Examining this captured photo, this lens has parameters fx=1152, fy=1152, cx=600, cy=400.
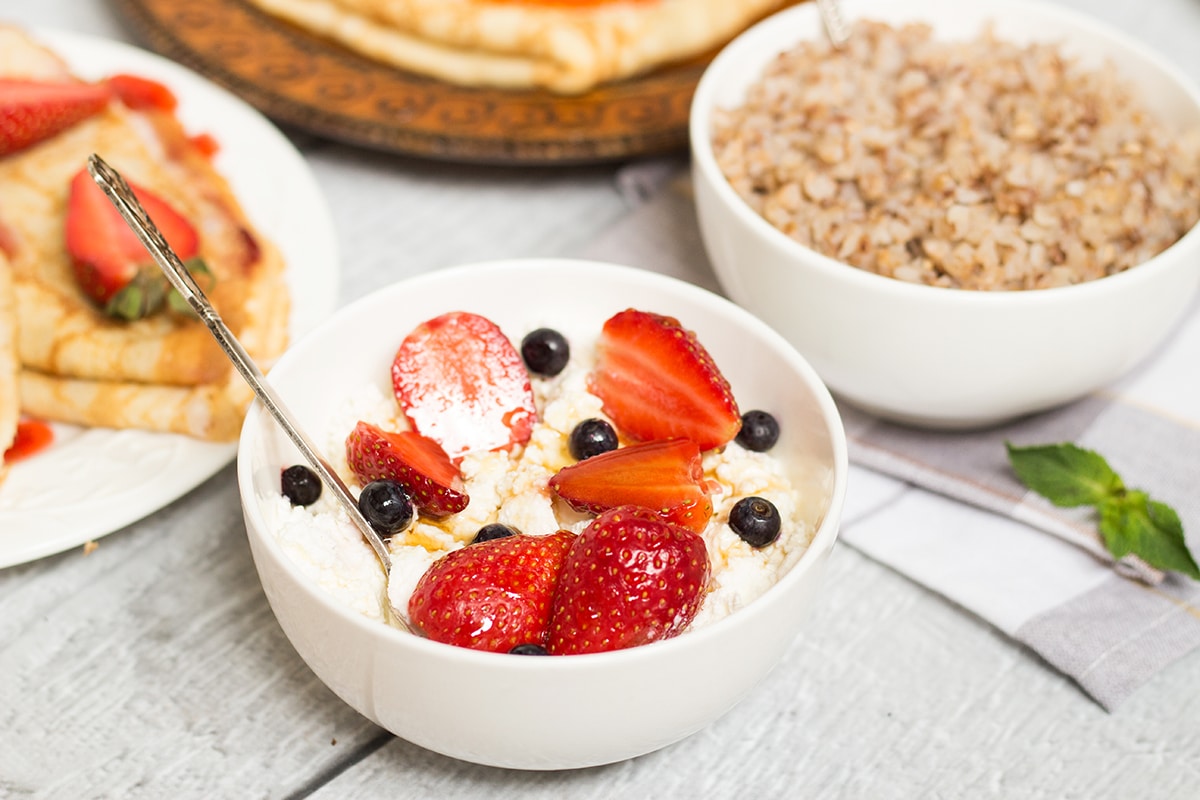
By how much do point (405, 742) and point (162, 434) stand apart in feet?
1.78

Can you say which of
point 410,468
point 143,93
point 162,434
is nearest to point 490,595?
point 410,468

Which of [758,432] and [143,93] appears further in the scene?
[143,93]

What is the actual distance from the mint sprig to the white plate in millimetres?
992

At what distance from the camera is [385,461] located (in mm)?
1232

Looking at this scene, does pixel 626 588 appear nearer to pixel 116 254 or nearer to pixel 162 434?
pixel 162 434

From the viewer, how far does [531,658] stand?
3.23 feet

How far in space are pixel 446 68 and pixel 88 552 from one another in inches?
41.0

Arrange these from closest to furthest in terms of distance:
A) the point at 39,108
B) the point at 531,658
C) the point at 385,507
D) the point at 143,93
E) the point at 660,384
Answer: the point at 531,658 < the point at 385,507 < the point at 660,384 < the point at 39,108 < the point at 143,93

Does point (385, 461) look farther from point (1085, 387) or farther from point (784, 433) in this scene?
point (1085, 387)

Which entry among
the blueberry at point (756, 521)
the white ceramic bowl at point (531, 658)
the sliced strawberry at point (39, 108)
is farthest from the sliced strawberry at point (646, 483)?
the sliced strawberry at point (39, 108)

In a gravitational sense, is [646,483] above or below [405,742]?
above

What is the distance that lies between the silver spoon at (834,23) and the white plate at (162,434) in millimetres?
842

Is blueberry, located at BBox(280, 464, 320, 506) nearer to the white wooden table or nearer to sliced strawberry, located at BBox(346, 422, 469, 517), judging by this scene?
sliced strawberry, located at BBox(346, 422, 469, 517)

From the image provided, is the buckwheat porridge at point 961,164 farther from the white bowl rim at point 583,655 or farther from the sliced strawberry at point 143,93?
the sliced strawberry at point 143,93
